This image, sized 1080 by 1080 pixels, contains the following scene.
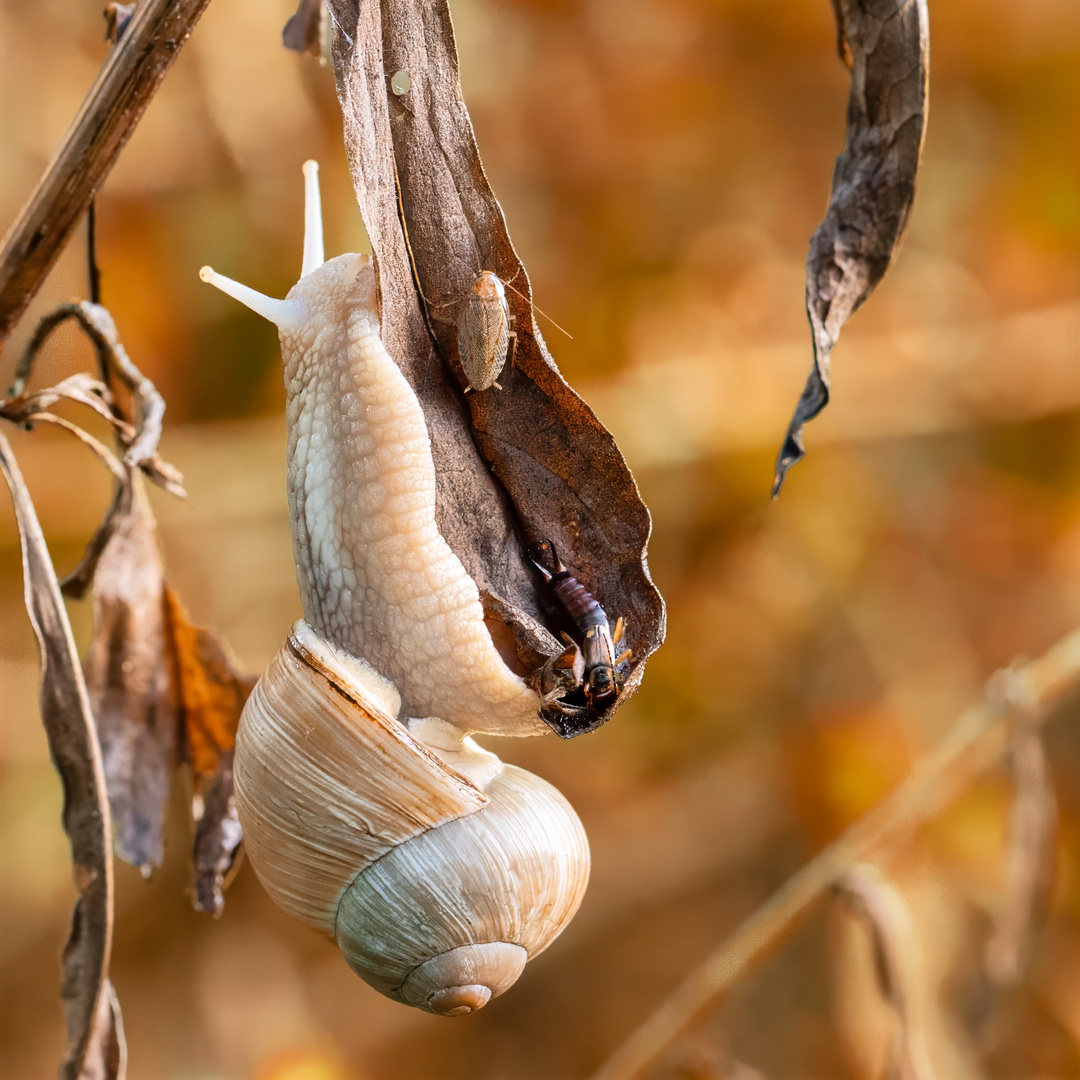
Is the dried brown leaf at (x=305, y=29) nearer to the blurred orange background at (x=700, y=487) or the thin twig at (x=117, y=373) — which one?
the thin twig at (x=117, y=373)

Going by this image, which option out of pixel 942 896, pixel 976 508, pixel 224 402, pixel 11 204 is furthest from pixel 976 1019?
pixel 11 204

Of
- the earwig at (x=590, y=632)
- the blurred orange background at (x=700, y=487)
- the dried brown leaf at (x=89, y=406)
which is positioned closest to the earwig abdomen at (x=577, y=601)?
the earwig at (x=590, y=632)

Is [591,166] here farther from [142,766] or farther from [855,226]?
[142,766]

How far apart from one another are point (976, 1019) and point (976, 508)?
2.61ft

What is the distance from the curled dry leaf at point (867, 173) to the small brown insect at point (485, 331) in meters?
0.17

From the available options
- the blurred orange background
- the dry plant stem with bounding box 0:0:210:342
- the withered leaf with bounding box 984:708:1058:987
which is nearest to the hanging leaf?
the dry plant stem with bounding box 0:0:210:342

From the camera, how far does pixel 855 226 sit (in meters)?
0.53

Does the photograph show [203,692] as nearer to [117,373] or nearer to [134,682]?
[134,682]

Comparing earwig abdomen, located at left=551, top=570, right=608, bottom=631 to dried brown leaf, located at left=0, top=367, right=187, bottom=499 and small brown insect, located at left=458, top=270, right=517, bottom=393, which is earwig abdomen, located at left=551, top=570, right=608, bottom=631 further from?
dried brown leaf, located at left=0, top=367, right=187, bottom=499

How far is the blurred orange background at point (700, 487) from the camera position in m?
1.21

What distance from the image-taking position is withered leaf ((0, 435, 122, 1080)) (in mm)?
570

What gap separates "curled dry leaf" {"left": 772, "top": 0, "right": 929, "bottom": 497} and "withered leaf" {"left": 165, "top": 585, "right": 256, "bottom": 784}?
461 millimetres

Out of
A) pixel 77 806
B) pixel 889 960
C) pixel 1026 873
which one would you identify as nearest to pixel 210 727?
pixel 77 806

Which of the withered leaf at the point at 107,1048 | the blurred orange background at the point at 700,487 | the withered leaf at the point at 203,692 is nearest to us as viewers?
the withered leaf at the point at 107,1048
